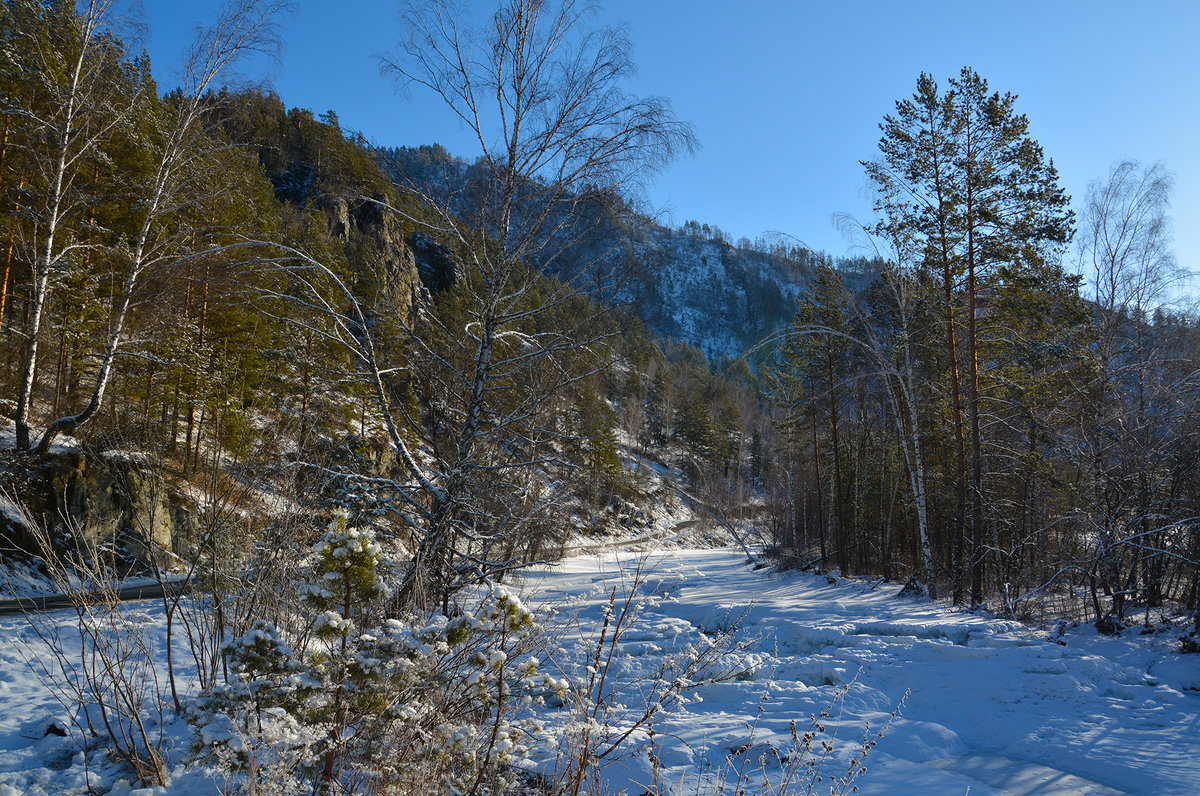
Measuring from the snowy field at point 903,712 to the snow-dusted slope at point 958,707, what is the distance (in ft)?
0.06

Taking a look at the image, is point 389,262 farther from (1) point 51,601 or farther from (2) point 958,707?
(1) point 51,601

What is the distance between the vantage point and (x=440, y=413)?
19.1 ft

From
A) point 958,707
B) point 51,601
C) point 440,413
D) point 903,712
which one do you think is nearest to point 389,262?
point 440,413

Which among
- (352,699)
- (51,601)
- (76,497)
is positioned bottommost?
(51,601)

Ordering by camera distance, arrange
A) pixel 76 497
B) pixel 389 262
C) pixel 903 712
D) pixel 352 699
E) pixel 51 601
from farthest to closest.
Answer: pixel 76 497, pixel 51 601, pixel 389 262, pixel 903 712, pixel 352 699

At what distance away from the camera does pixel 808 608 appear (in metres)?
9.77

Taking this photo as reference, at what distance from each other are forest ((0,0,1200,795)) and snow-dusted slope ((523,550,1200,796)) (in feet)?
1.73

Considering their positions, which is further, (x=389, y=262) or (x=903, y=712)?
(x=389, y=262)

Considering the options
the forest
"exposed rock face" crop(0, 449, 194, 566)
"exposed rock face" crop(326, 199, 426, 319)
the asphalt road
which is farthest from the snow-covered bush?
"exposed rock face" crop(0, 449, 194, 566)

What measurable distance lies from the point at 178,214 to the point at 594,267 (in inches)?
621

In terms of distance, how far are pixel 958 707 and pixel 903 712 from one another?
553 millimetres

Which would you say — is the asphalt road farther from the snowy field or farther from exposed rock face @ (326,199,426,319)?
exposed rock face @ (326,199,426,319)

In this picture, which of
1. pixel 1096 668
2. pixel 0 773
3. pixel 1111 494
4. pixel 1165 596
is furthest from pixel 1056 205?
pixel 0 773

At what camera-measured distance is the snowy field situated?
3574mm
